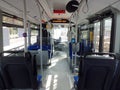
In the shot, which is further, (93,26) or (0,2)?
(93,26)

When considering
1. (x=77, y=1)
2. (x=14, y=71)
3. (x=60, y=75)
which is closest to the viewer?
(x=14, y=71)

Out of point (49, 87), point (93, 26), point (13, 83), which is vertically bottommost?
point (49, 87)

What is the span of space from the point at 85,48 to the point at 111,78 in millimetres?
3358

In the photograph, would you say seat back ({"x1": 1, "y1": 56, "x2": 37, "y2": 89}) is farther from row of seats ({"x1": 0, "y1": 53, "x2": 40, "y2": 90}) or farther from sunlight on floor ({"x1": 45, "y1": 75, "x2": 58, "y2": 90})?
sunlight on floor ({"x1": 45, "y1": 75, "x2": 58, "y2": 90})

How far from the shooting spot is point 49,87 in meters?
3.34

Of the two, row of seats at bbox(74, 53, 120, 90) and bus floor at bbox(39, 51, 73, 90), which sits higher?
row of seats at bbox(74, 53, 120, 90)

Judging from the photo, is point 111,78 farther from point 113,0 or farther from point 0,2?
point 0,2

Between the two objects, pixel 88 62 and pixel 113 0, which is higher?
pixel 113 0

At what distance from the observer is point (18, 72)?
2.06 meters

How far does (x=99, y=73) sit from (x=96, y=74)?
47 mm

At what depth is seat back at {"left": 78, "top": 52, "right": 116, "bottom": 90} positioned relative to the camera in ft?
6.24

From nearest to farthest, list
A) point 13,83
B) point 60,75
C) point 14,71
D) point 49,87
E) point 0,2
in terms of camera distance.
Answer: point 14,71, point 13,83, point 0,2, point 49,87, point 60,75

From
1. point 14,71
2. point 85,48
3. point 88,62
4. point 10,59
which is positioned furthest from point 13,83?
point 85,48

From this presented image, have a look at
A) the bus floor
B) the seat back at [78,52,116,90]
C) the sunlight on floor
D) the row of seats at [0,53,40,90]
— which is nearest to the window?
the bus floor
